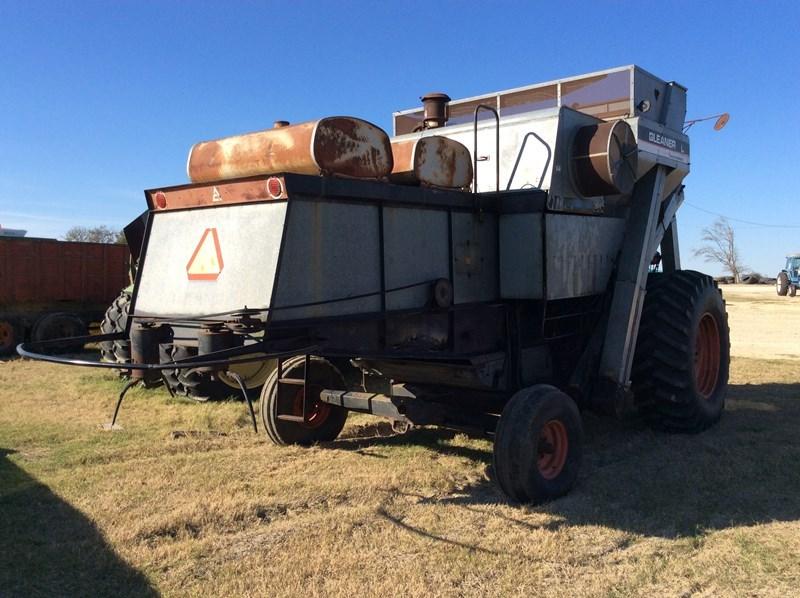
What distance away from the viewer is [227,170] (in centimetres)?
455

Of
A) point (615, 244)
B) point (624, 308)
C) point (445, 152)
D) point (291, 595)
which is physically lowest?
point (291, 595)

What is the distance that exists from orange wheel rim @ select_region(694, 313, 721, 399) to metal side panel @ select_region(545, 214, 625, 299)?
1.45m

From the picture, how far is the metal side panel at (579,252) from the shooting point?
533cm

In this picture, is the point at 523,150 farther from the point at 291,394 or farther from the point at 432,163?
the point at 291,394

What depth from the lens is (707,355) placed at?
7.20m

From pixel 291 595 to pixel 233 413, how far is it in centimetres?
447

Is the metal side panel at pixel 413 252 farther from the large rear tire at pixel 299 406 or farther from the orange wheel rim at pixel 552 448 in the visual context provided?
the large rear tire at pixel 299 406

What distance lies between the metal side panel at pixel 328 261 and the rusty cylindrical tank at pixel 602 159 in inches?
81.6

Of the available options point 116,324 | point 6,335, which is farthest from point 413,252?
point 6,335

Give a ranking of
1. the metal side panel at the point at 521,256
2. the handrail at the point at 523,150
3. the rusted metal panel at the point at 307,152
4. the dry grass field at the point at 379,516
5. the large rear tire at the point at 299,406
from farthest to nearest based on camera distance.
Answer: the large rear tire at the point at 299,406 < the handrail at the point at 523,150 < the metal side panel at the point at 521,256 < the rusted metal panel at the point at 307,152 < the dry grass field at the point at 379,516

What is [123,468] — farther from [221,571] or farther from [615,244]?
[615,244]

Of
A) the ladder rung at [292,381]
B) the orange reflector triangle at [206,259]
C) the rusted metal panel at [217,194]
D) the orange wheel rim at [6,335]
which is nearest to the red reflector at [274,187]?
the rusted metal panel at [217,194]

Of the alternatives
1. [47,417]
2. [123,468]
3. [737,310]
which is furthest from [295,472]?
[737,310]

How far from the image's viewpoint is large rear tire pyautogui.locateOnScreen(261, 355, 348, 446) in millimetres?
6062
